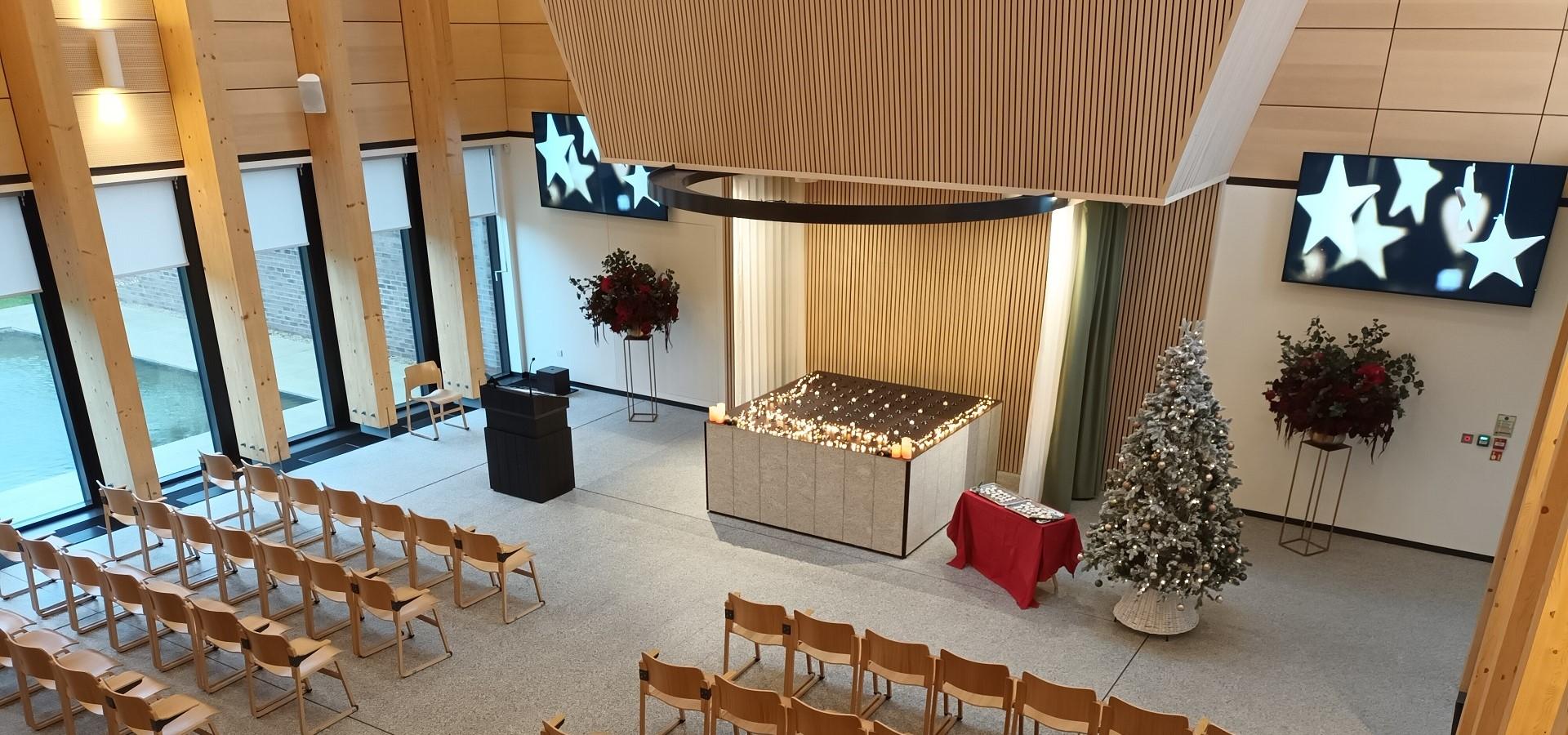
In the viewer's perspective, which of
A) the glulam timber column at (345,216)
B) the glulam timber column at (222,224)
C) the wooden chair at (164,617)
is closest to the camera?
the wooden chair at (164,617)

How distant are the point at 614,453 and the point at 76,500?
17.7 ft

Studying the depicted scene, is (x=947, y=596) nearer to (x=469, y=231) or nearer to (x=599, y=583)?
(x=599, y=583)

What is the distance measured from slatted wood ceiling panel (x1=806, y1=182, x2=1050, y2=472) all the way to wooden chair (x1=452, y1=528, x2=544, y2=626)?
15.4 ft

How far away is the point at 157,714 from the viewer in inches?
235

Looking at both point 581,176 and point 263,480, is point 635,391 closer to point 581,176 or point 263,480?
point 581,176

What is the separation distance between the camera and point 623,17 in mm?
7066

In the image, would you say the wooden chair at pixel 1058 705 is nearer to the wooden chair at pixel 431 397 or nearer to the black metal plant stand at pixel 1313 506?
the black metal plant stand at pixel 1313 506

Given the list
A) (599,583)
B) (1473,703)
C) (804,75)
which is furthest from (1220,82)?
(599,583)

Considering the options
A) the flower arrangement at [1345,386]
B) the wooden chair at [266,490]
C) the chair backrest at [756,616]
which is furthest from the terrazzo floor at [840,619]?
the flower arrangement at [1345,386]

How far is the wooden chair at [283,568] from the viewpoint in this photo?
751cm

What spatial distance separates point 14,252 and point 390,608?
5.48m

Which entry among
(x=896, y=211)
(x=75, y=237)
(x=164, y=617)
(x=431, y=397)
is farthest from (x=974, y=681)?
(x=75, y=237)

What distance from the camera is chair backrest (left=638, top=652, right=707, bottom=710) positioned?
6.07 metres

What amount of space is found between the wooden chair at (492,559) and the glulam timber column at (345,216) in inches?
185
